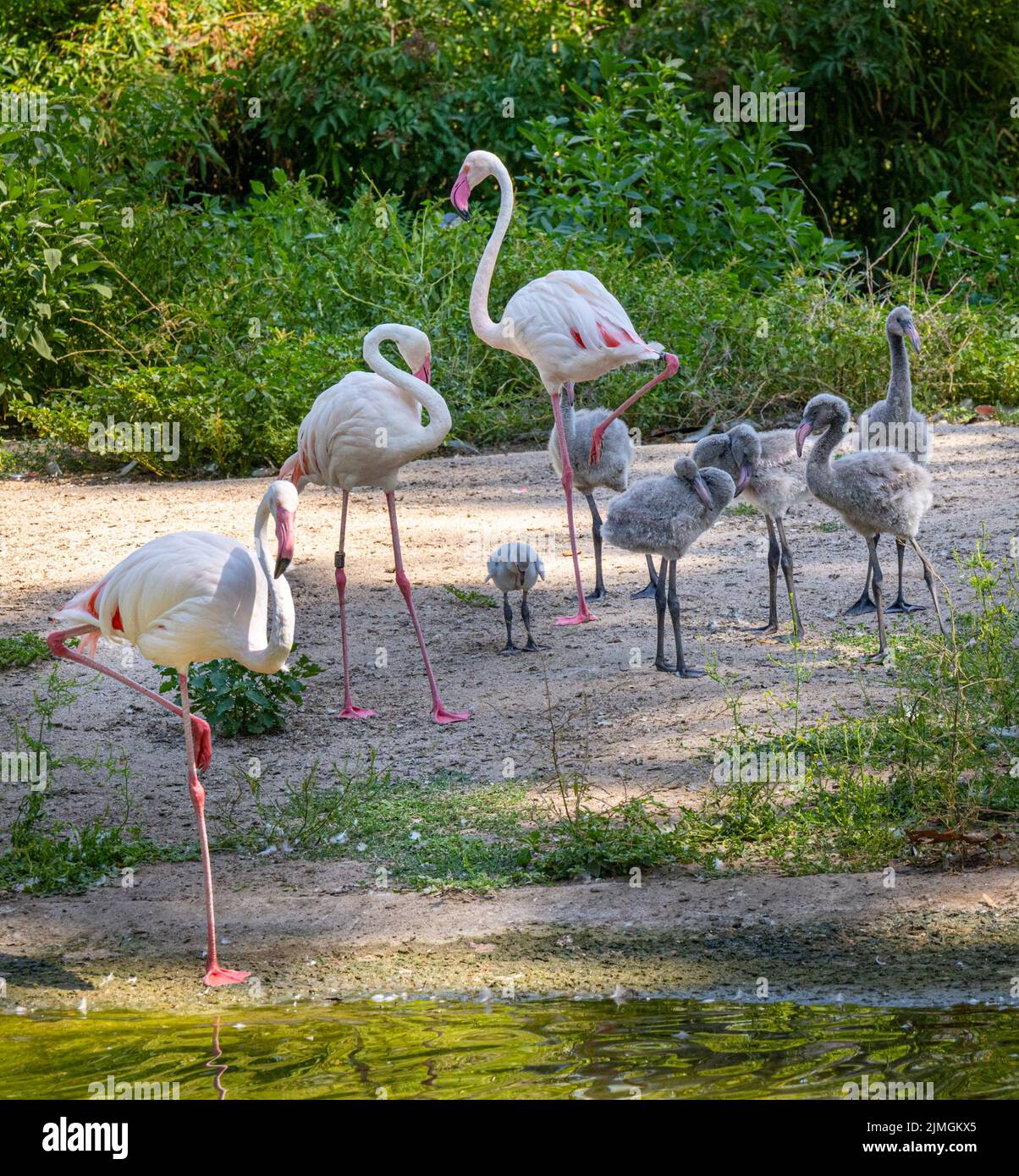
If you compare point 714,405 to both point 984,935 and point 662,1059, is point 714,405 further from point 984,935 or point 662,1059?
point 662,1059

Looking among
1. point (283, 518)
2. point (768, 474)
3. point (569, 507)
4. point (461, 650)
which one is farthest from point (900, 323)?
point (283, 518)

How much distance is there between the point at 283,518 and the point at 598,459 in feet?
11.2

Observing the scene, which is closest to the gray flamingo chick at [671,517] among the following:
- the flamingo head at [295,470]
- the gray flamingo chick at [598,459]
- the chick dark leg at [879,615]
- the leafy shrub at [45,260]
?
the chick dark leg at [879,615]

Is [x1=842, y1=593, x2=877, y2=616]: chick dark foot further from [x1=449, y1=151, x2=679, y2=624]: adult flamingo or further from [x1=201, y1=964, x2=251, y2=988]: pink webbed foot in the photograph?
[x1=201, y1=964, x2=251, y2=988]: pink webbed foot

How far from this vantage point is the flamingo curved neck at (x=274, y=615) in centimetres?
487

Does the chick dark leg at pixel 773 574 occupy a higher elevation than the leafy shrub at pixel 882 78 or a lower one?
lower

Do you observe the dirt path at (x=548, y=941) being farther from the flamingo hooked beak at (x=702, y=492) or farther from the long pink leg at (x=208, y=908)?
the flamingo hooked beak at (x=702, y=492)

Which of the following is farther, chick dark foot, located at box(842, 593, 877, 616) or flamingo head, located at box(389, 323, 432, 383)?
chick dark foot, located at box(842, 593, 877, 616)

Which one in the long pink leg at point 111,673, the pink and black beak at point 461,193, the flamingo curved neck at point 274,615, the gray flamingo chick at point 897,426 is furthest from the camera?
the pink and black beak at point 461,193

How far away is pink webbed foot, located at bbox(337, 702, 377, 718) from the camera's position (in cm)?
664

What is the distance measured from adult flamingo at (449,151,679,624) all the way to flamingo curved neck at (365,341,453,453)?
1.10 metres

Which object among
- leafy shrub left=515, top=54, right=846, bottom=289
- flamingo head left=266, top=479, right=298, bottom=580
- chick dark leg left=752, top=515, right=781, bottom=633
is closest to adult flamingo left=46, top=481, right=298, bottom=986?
flamingo head left=266, top=479, right=298, bottom=580

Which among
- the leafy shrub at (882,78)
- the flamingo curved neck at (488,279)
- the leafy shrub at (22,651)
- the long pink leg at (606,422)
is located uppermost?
the leafy shrub at (882,78)
